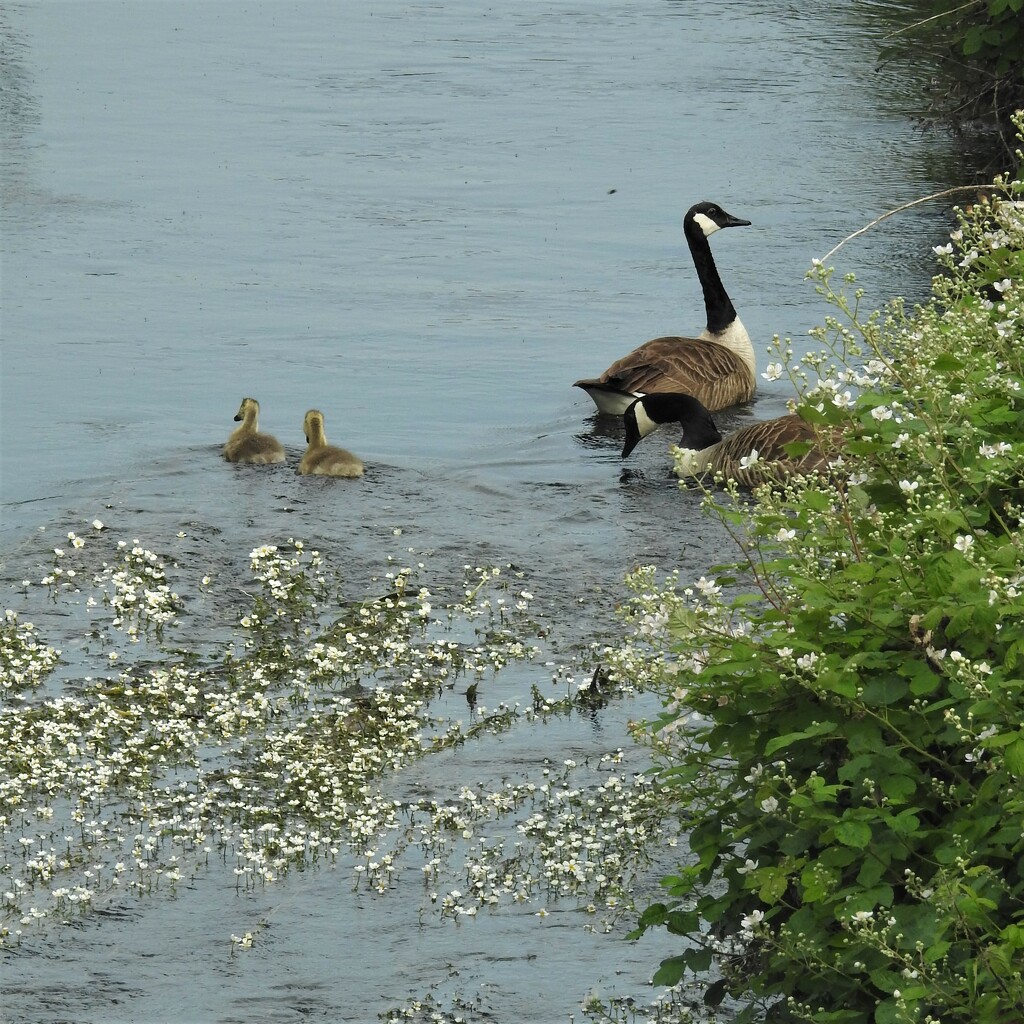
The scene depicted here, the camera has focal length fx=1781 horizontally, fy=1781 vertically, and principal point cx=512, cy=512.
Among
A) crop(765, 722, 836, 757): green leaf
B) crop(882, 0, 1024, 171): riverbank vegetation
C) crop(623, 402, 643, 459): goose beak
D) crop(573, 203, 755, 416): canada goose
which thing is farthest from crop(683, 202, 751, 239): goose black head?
crop(765, 722, 836, 757): green leaf

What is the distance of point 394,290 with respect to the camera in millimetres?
16609

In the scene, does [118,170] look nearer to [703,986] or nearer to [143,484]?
[143,484]

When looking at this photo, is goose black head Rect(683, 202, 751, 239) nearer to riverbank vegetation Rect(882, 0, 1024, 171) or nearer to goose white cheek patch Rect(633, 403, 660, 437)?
riverbank vegetation Rect(882, 0, 1024, 171)

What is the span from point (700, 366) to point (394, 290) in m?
4.14

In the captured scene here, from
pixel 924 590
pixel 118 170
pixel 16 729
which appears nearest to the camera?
pixel 924 590

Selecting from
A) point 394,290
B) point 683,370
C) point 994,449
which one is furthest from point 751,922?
point 394,290

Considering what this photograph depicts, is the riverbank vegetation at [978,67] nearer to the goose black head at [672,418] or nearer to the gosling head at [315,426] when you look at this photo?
the goose black head at [672,418]

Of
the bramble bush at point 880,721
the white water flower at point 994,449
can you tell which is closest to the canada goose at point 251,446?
the bramble bush at point 880,721

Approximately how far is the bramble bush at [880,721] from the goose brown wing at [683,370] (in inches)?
304

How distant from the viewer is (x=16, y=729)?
8.02 m

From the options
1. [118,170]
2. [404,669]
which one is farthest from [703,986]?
[118,170]

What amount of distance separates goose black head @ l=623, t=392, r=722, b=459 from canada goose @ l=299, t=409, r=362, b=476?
6.77 feet

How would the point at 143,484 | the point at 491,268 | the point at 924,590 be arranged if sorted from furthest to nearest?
1. the point at 491,268
2. the point at 143,484
3. the point at 924,590

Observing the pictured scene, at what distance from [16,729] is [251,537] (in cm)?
291
